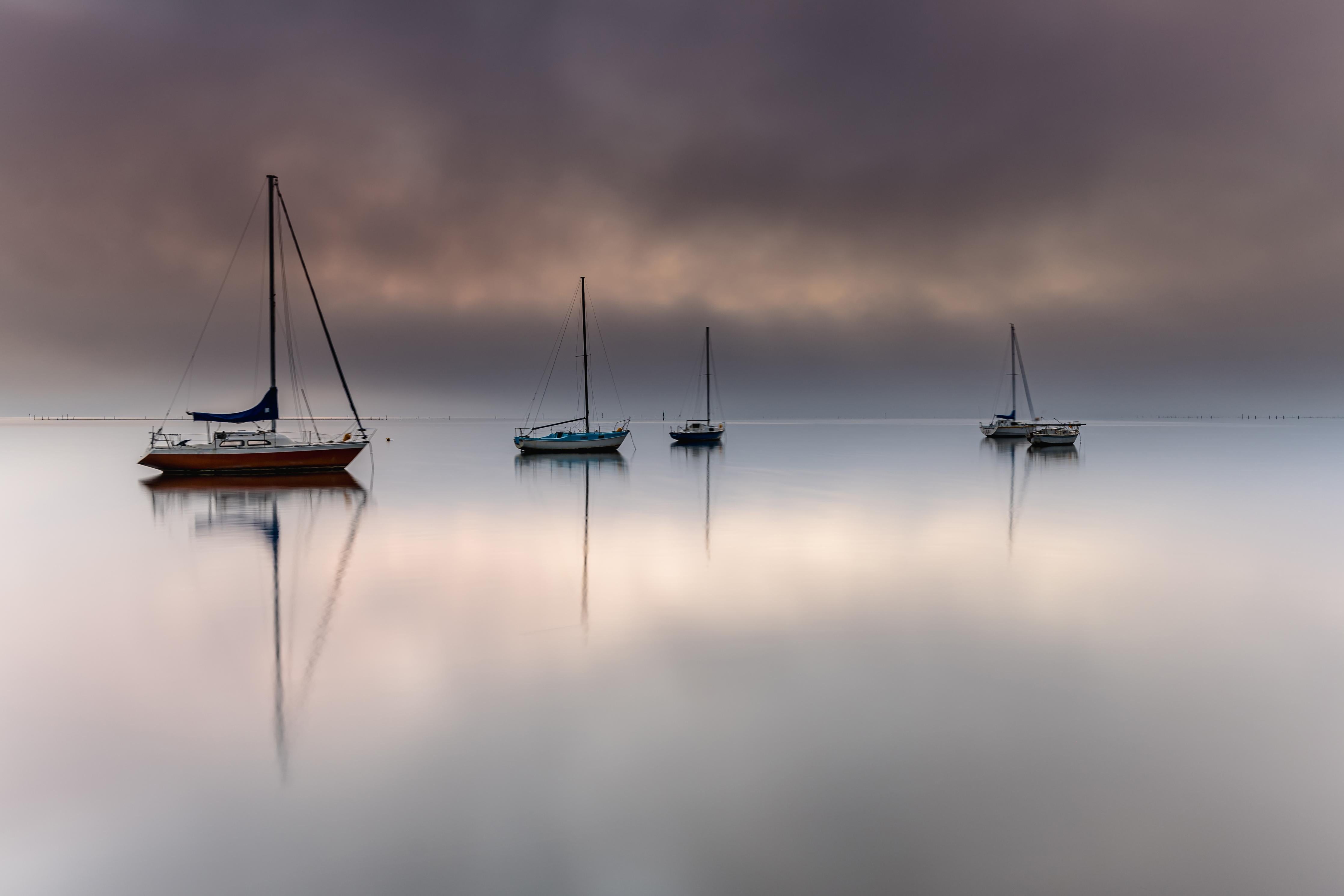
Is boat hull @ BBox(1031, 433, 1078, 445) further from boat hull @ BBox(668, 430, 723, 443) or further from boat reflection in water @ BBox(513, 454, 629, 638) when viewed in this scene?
boat reflection in water @ BBox(513, 454, 629, 638)

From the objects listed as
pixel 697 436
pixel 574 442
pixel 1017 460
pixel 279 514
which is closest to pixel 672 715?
pixel 279 514

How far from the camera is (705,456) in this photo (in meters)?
53.8

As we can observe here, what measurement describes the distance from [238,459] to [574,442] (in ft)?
79.9

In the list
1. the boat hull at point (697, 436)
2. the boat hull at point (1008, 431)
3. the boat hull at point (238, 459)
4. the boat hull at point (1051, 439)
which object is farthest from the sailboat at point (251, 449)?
the boat hull at point (1008, 431)

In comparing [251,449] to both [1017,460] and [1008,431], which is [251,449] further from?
[1008,431]

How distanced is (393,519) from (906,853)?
17.8 meters

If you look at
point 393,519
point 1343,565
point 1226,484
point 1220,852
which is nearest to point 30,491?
point 393,519

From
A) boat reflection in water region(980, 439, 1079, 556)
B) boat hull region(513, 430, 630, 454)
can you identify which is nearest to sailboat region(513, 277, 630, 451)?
boat hull region(513, 430, 630, 454)

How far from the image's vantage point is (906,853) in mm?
4223

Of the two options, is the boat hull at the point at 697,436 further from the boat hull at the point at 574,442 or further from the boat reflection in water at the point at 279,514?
the boat reflection in water at the point at 279,514

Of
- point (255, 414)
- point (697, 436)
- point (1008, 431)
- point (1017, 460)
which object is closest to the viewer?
point (255, 414)

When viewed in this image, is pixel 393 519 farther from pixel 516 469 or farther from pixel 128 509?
pixel 516 469

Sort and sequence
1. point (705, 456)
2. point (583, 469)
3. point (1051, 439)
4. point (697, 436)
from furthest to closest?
point (697, 436) < point (1051, 439) < point (705, 456) < point (583, 469)

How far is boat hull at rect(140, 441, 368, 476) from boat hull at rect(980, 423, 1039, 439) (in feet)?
212
